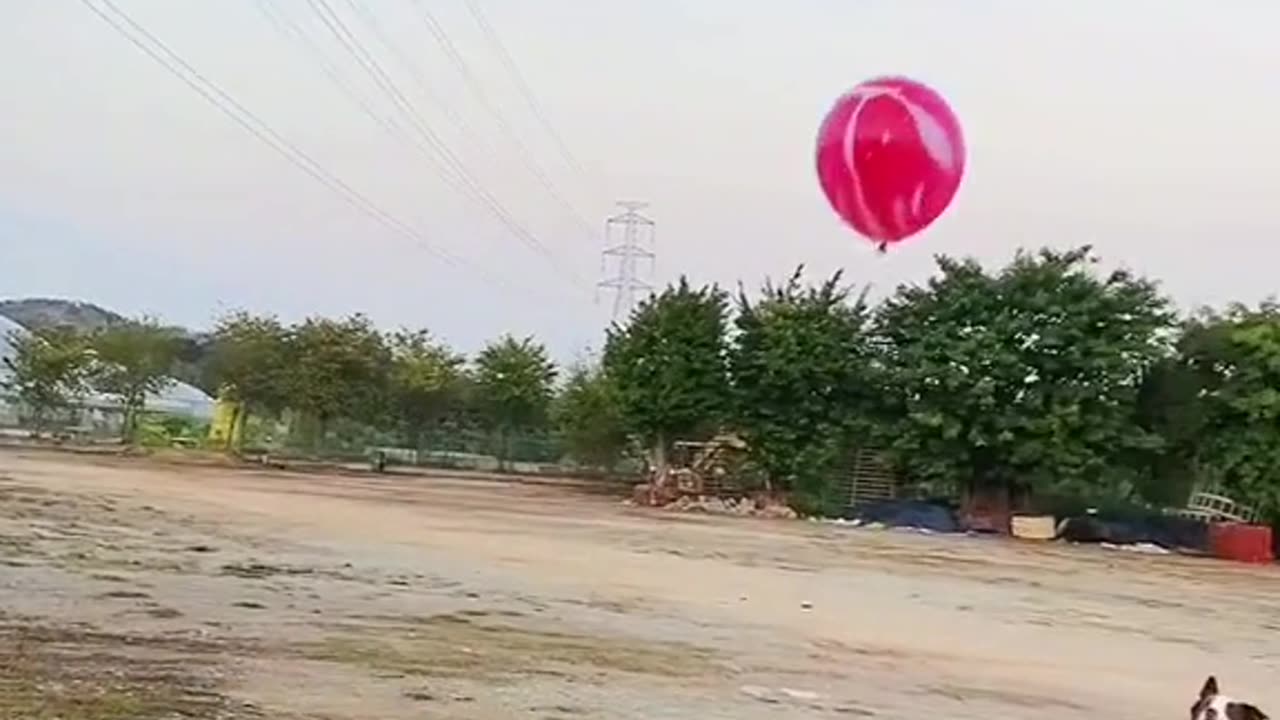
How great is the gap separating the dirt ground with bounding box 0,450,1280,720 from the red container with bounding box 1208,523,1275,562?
16.3 feet

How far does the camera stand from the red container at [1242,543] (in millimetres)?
26312

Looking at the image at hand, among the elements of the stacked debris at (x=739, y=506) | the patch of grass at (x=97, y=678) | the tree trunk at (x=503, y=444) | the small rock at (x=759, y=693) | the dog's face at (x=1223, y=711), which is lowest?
the patch of grass at (x=97, y=678)

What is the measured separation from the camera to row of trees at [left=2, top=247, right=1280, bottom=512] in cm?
2770

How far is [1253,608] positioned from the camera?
16.8 metres

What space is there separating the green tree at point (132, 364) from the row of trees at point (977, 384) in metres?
16.6

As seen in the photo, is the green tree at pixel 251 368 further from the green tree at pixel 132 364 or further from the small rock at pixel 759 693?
the small rock at pixel 759 693

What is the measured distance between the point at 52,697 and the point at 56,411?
139 ft

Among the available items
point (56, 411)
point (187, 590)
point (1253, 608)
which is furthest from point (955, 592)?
point (56, 411)

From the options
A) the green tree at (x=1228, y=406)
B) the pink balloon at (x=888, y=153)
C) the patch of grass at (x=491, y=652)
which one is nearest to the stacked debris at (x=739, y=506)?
the green tree at (x=1228, y=406)

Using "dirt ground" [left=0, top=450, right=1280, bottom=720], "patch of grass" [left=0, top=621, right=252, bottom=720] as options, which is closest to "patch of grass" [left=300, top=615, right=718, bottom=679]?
"dirt ground" [left=0, top=450, right=1280, bottom=720]

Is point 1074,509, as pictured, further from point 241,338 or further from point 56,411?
point 56,411

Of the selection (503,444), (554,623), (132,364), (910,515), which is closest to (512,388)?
(503,444)

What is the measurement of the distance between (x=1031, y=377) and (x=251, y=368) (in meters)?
22.1

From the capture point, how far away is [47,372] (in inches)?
1773
